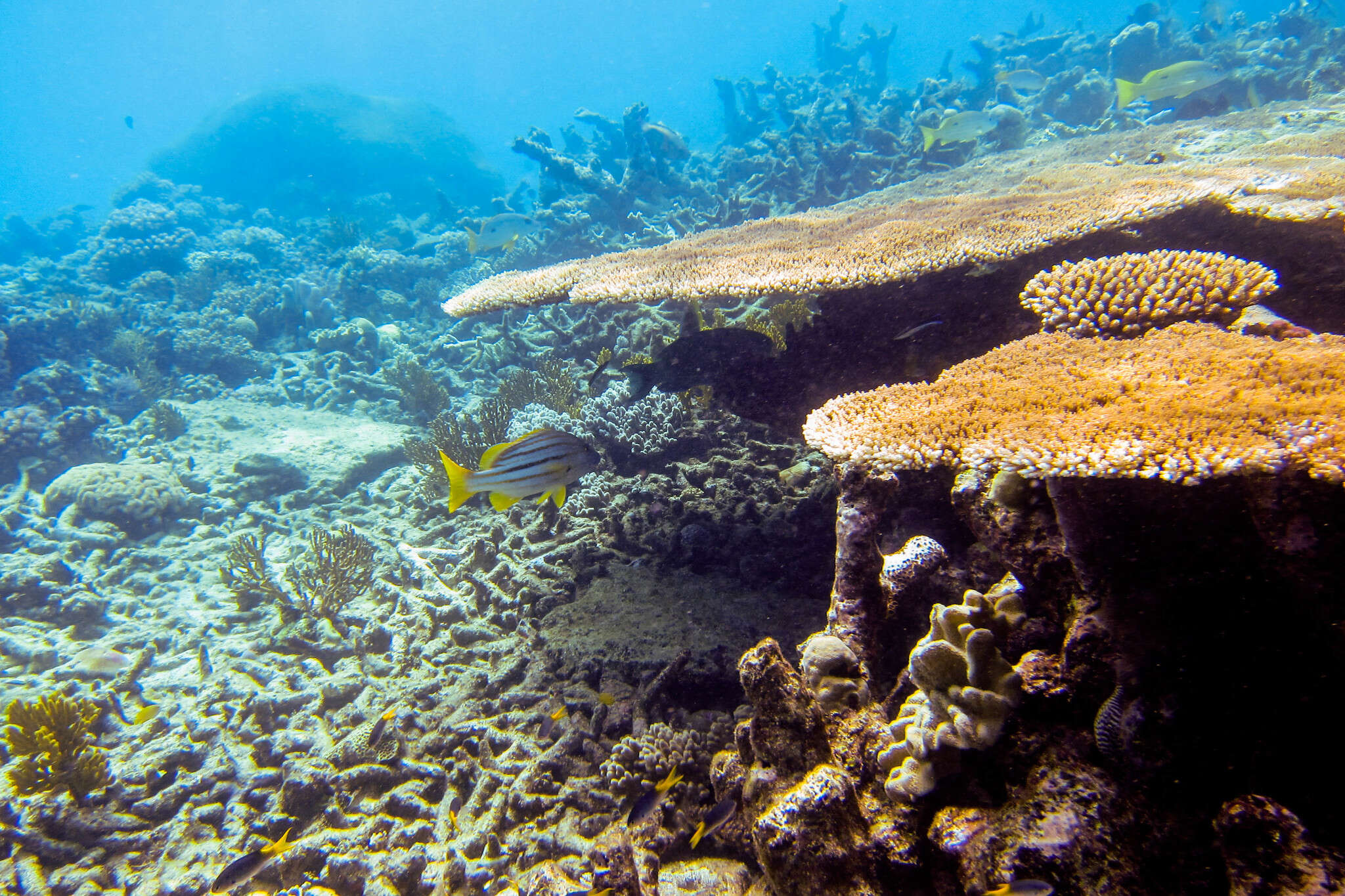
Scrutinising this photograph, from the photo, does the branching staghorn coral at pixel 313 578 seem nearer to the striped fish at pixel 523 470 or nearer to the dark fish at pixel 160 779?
the dark fish at pixel 160 779

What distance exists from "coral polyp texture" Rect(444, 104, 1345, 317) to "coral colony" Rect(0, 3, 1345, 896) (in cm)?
5

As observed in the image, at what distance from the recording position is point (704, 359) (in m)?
4.16

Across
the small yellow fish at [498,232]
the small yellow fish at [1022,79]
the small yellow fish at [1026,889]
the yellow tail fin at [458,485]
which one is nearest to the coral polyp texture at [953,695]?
the small yellow fish at [1026,889]

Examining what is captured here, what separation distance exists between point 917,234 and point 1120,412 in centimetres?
267

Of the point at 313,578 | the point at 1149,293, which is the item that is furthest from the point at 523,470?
the point at 313,578

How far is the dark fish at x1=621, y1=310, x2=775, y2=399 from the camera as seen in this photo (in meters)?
4.06

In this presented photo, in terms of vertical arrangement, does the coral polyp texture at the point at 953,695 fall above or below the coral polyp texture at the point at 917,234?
below

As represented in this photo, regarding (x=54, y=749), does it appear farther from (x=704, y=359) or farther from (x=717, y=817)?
(x=704, y=359)

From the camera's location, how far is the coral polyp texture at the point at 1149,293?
2711 millimetres

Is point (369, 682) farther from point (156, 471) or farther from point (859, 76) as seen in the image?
point (859, 76)

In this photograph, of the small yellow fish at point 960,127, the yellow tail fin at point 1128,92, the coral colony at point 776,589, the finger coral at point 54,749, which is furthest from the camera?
the small yellow fish at point 960,127

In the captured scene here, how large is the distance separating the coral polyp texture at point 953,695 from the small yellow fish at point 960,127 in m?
11.7

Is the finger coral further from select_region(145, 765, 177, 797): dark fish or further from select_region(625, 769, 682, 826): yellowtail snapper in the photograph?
select_region(625, 769, 682, 826): yellowtail snapper

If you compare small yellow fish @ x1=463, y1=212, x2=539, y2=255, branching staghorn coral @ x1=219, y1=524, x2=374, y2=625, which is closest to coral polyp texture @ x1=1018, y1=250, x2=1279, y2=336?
branching staghorn coral @ x1=219, y1=524, x2=374, y2=625
